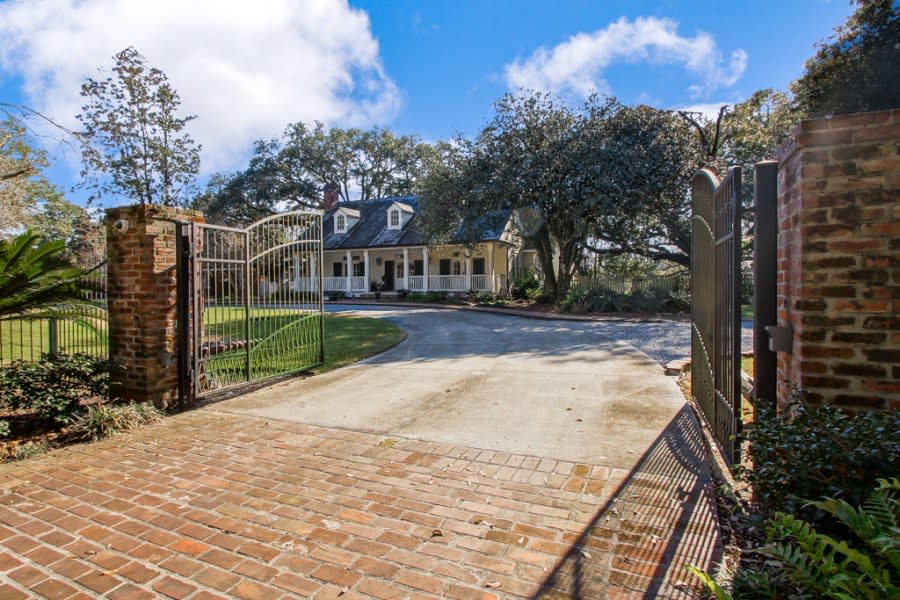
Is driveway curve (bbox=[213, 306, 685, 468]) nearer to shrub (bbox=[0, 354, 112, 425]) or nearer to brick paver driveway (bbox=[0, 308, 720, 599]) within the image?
brick paver driveway (bbox=[0, 308, 720, 599])

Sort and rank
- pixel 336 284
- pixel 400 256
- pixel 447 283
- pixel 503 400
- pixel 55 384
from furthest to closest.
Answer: pixel 336 284 → pixel 400 256 → pixel 447 283 → pixel 503 400 → pixel 55 384

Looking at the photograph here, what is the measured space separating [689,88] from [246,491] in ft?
74.4

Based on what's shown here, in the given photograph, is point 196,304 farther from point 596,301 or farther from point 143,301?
point 596,301

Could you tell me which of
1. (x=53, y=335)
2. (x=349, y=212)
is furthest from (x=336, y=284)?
(x=53, y=335)

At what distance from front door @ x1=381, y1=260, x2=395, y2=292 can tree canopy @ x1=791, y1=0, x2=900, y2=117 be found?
73.1 ft

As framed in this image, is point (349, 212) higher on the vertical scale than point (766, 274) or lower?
higher

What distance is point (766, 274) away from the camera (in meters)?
3.05

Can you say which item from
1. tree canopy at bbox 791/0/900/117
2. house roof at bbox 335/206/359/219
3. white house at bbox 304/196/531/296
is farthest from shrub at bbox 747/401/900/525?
house roof at bbox 335/206/359/219

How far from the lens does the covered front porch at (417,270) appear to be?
86.6 ft

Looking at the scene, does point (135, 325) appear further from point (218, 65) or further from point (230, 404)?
point (218, 65)

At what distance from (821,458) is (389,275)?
96.2 feet

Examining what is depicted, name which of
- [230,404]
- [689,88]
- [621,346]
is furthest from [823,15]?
[230,404]

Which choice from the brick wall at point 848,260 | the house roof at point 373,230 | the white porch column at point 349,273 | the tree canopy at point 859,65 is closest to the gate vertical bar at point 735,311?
the brick wall at point 848,260

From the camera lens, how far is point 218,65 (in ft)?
38.3
